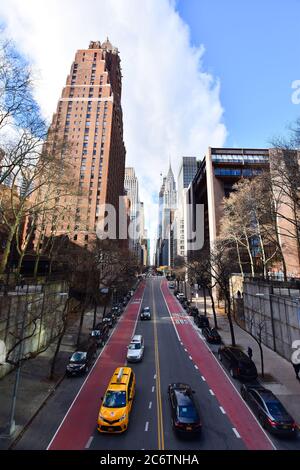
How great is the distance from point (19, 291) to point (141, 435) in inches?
623

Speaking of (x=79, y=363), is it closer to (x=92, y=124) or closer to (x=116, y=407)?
(x=116, y=407)

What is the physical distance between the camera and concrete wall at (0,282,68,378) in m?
18.3

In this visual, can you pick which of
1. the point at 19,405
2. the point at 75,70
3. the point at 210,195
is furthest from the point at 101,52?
the point at 19,405

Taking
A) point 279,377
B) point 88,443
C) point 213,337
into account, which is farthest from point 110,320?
point 88,443

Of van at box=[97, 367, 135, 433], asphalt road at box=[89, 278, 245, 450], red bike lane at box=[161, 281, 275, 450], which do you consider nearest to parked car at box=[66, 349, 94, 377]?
asphalt road at box=[89, 278, 245, 450]

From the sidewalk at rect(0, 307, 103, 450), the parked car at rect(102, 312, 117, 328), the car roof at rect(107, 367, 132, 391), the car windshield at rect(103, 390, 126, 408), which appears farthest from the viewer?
the parked car at rect(102, 312, 117, 328)

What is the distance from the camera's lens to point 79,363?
2038 centimetres

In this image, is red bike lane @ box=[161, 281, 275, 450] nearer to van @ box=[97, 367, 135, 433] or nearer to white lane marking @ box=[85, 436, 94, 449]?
van @ box=[97, 367, 135, 433]

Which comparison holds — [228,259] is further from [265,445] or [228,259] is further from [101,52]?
[101,52]

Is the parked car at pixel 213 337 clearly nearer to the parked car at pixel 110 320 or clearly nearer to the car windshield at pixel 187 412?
the parked car at pixel 110 320

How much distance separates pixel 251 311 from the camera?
3256 cm

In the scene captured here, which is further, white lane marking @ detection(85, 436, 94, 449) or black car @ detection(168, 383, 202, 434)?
black car @ detection(168, 383, 202, 434)

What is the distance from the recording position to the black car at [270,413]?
39.1 feet

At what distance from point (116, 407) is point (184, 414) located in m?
3.57
